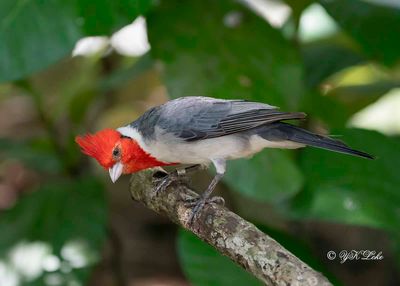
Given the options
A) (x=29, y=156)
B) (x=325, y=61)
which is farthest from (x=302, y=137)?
(x=29, y=156)

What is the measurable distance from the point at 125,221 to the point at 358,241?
1.77 m

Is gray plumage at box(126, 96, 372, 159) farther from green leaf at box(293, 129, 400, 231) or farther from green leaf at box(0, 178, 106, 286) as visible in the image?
green leaf at box(0, 178, 106, 286)

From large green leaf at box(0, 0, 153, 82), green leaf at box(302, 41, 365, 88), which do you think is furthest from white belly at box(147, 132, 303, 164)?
green leaf at box(302, 41, 365, 88)

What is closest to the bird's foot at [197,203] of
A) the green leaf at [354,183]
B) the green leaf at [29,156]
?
the green leaf at [354,183]

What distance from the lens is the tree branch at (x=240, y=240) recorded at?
2094 mm

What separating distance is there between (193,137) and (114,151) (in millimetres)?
338

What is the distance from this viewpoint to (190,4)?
3.69m

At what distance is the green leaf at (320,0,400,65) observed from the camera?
11.9ft

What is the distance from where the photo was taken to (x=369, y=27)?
3.69 m

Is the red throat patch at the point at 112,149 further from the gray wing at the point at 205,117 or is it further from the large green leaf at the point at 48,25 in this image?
the large green leaf at the point at 48,25

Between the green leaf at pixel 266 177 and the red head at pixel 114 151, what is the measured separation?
462 mm

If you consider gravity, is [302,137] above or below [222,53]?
below

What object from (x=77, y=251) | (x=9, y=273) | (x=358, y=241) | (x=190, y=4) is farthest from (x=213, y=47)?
(x=358, y=241)

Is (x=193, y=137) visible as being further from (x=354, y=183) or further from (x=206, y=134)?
(x=354, y=183)
